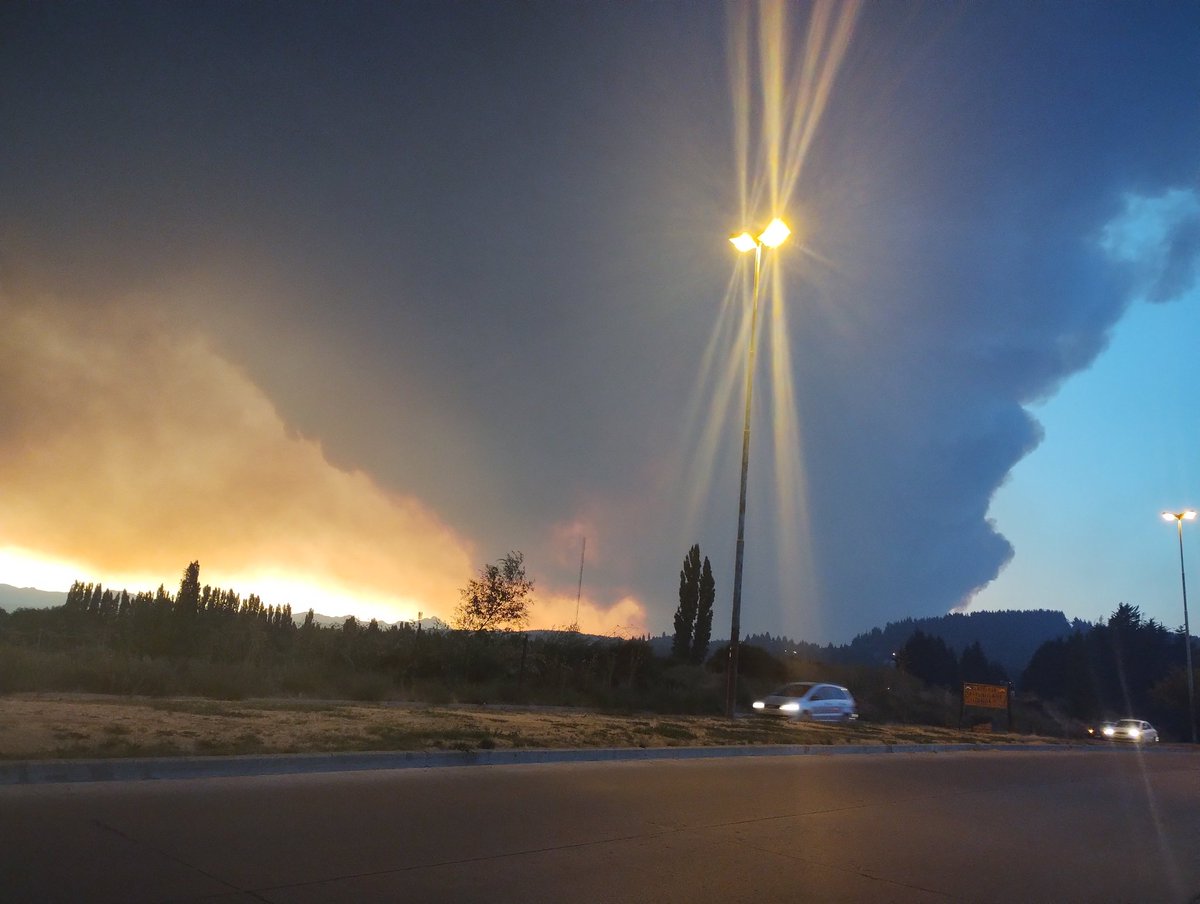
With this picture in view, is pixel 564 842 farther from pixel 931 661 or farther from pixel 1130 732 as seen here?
pixel 931 661

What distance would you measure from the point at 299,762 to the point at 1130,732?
43.2m

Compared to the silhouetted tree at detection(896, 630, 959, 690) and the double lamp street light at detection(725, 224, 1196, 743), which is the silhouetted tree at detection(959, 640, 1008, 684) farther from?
the double lamp street light at detection(725, 224, 1196, 743)

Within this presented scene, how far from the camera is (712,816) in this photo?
10.6m

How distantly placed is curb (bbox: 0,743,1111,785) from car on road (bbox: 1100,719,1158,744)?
110 ft

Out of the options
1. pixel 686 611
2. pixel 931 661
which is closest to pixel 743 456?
pixel 686 611

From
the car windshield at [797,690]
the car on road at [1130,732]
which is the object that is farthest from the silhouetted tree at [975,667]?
the car windshield at [797,690]

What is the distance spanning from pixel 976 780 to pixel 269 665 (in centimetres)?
1691

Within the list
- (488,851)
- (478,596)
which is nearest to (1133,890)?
(488,851)

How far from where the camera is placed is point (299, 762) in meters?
11.2

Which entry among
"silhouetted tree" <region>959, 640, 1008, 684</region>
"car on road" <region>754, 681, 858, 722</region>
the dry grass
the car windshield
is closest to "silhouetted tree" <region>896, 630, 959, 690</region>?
"silhouetted tree" <region>959, 640, 1008, 684</region>

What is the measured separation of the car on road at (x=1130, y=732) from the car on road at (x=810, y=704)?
20931mm

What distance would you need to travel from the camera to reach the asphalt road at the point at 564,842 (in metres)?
6.90

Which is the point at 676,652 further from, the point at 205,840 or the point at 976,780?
the point at 205,840

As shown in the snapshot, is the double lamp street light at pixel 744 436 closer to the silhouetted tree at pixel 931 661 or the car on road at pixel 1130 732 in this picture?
the car on road at pixel 1130 732
